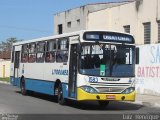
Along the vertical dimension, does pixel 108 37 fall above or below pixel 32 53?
above

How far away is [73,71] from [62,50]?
1613 millimetres

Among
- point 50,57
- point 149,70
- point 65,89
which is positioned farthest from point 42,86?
point 149,70

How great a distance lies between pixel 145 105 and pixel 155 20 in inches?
400

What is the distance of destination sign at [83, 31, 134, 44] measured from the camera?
1895cm

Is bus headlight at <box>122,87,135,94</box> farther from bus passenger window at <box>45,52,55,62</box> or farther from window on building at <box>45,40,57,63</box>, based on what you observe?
bus passenger window at <box>45,52,55,62</box>

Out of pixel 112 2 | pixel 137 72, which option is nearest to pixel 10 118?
pixel 137 72

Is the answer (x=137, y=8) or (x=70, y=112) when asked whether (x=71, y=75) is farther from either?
(x=137, y=8)

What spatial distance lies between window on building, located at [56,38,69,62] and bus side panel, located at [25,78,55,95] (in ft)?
4.47

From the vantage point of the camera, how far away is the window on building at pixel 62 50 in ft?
67.1

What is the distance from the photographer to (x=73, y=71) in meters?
19.6

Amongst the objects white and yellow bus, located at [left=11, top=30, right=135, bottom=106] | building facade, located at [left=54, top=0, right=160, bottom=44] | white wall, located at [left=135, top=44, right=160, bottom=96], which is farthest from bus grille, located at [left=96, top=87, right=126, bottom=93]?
building facade, located at [left=54, top=0, right=160, bottom=44]

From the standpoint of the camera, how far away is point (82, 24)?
138ft

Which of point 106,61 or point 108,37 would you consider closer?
point 106,61

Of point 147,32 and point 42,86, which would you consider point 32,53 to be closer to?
point 42,86
